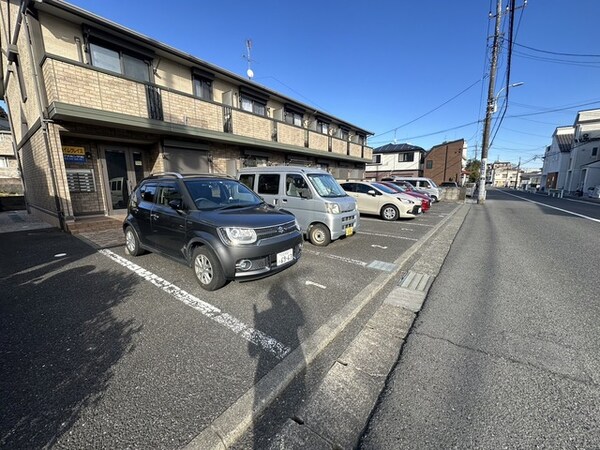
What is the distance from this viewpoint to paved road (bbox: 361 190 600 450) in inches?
64.8

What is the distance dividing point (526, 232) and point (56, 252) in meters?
12.4

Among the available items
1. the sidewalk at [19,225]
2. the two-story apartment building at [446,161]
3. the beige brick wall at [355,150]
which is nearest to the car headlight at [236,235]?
the sidewalk at [19,225]

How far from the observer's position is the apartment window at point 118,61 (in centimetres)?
714

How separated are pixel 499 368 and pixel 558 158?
57426 millimetres

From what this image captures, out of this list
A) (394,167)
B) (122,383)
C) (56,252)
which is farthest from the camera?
(394,167)

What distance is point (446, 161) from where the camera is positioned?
116ft

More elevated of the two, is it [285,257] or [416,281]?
[285,257]

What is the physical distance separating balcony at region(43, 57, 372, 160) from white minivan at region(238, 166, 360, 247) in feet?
11.7

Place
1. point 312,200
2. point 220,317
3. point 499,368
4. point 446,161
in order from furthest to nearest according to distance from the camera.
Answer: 1. point 446,161
2. point 312,200
3. point 220,317
4. point 499,368

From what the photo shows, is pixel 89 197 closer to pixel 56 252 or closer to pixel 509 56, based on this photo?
pixel 56 252

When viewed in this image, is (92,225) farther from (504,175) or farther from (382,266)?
(504,175)

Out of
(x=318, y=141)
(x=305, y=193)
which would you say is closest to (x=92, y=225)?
(x=305, y=193)

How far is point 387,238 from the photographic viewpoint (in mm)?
6852

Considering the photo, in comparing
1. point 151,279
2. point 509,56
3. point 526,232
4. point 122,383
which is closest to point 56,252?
point 151,279
